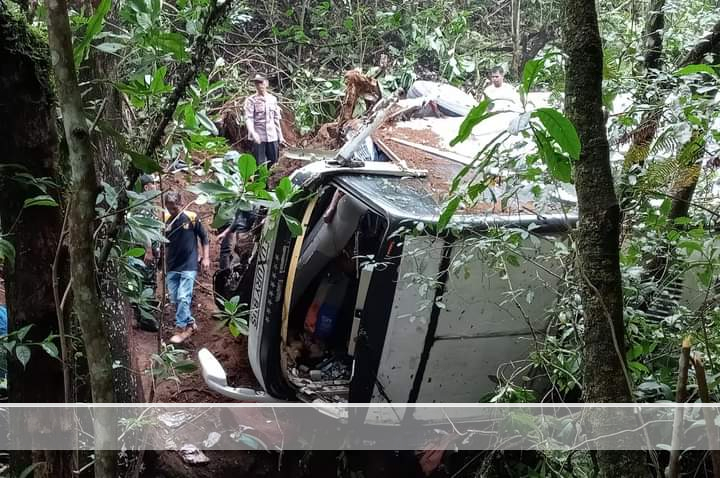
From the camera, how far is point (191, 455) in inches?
148

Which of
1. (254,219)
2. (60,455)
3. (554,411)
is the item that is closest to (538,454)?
(554,411)

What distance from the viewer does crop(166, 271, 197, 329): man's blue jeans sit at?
203 inches

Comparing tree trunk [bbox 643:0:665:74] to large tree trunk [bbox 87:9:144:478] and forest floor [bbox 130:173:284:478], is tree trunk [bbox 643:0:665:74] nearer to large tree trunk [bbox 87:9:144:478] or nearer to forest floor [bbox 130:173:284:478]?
forest floor [bbox 130:173:284:478]

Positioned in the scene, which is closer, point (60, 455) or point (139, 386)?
point (60, 455)

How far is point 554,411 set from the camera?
203cm

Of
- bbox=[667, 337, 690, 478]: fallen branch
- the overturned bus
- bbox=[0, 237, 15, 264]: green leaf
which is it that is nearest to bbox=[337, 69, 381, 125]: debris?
the overturned bus

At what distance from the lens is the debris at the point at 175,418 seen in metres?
2.56

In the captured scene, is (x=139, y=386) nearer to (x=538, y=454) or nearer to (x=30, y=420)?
(x=30, y=420)

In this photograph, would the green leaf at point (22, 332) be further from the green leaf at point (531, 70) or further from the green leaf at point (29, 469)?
the green leaf at point (531, 70)

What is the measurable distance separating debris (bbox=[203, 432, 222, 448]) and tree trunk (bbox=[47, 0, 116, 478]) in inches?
91.1

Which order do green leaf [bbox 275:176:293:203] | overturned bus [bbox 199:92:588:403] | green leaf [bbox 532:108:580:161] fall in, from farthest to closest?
overturned bus [bbox 199:92:588:403] → green leaf [bbox 275:176:293:203] → green leaf [bbox 532:108:580:161]

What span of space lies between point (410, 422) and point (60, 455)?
84.4 inches

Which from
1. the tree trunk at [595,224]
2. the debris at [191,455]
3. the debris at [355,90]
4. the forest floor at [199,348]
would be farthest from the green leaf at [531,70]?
the debris at [355,90]

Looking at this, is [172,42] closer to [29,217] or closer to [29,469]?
[29,217]
